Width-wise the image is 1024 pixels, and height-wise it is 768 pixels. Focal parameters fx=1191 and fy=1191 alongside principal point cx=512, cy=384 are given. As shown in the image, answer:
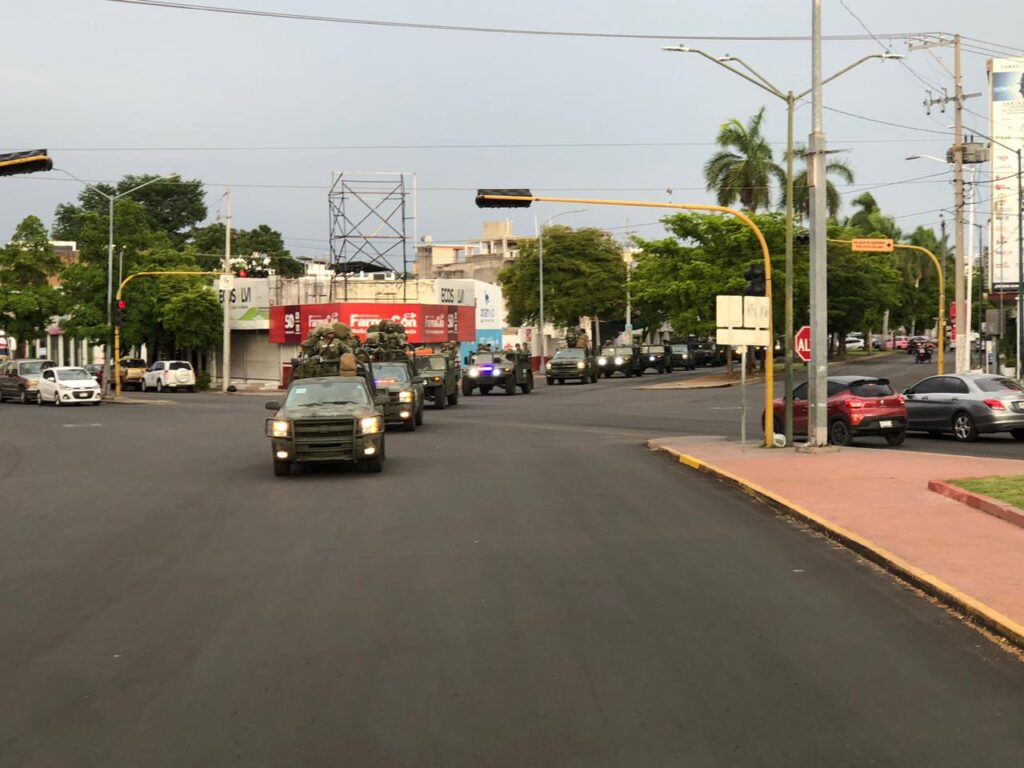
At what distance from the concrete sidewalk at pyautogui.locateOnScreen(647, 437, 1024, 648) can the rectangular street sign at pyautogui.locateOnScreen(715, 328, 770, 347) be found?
2170mm

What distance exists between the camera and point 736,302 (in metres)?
24.5

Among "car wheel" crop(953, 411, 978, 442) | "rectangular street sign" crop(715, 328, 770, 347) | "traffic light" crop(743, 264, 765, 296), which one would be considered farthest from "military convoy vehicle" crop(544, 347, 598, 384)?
"rectangular street sign" crop(715, 328, 770, 347)

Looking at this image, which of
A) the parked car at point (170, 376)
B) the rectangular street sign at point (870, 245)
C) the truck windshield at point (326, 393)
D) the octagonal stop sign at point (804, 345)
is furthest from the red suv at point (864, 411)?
the parked car at point (170, 376)

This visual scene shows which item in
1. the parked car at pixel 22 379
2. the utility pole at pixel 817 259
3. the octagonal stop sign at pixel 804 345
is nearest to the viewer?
the utility pole at pixel 817 259

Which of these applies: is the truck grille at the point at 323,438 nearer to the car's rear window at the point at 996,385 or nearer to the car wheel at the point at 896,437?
the car wheel at the point at 896,437

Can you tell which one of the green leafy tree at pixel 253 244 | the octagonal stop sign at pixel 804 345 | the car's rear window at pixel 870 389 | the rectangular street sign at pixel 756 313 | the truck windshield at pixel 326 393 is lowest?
the car's rear window at pixel 870 389

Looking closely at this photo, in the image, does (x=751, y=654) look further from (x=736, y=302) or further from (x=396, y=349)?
(x=396, y=349)

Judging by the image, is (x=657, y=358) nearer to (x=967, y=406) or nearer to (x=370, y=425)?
(x=967, y=406)

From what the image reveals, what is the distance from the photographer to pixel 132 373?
66938 mm

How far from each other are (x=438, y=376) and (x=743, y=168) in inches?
1237

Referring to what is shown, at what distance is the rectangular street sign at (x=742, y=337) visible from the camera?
24.4 meters

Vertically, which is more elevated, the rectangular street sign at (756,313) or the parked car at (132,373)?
the rectangular street sign at (756,313)

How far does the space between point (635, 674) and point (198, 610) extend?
385 cm

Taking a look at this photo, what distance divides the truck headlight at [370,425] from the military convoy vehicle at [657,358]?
5939 cm
